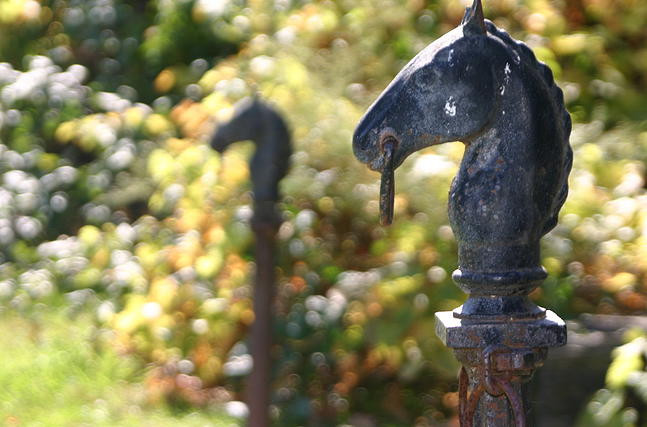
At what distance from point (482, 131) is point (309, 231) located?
312 cm

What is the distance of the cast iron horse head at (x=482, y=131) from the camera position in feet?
6.44

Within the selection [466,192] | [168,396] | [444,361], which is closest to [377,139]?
[466,192]

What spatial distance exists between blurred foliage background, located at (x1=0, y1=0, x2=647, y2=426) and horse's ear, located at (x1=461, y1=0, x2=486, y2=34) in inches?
80.9

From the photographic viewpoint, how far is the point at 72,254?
606 centimetres

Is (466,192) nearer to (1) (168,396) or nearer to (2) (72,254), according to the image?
(1) (168,396)

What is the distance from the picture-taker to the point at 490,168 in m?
1.99

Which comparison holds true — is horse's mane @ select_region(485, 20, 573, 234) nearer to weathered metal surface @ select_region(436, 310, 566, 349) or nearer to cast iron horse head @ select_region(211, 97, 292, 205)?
weathered metal surface @ select_region(436, 310, 566, 349)

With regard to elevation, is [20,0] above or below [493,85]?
above

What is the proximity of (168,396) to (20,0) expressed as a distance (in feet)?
11.1

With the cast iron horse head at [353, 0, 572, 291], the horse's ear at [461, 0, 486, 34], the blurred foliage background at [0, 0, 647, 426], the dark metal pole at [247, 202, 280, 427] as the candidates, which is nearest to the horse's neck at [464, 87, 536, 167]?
the cast iron horse head at [353, 0, 572, 291]

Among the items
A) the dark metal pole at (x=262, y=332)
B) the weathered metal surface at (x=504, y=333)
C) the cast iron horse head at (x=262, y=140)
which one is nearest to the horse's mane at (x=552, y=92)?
the weathered metal surface at (x=504, y=333)

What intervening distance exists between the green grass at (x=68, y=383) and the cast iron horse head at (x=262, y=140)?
Result: 1527mm

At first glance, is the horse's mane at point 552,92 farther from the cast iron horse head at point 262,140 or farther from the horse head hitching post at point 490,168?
the cast iron horse head at point 262,140

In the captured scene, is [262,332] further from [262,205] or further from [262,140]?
[262,140]
